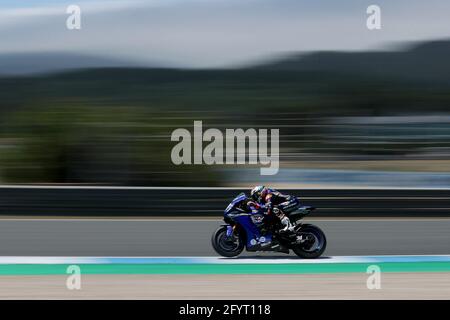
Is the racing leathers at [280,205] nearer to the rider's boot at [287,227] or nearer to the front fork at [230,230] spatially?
the rider's boot at [287,227]

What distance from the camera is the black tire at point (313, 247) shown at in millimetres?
7988

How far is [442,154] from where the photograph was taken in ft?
112

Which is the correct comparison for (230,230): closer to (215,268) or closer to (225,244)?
(225,244)

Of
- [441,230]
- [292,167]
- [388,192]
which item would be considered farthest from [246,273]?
[292,167]

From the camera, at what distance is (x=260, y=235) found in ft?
26.3

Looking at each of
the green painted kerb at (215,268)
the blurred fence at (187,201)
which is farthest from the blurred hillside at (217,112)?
the green painted kerb at (215,268)

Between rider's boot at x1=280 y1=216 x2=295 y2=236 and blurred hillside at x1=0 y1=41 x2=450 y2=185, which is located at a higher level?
blurred hillside at x1=0 y1=41 x2=450 y2=185

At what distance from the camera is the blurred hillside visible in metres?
17.4

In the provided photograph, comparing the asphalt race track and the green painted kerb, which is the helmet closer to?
the green painted kerb

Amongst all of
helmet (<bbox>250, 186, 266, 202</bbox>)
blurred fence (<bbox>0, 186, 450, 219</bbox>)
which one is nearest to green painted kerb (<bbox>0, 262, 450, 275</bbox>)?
helmet (<bbox>250, 186, 266, 202</bbox>)

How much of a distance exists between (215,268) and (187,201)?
4.53m

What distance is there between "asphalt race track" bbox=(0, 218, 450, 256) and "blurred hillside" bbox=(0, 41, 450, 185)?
526 cm

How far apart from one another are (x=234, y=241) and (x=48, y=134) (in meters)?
10.9

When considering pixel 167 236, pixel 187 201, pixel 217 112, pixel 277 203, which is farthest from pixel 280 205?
pixel 217 112
